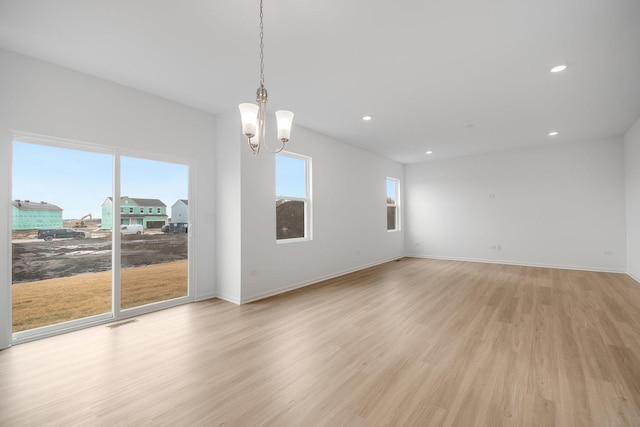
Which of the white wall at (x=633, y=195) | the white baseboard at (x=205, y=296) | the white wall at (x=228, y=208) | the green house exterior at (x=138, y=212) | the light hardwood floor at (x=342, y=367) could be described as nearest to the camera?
the light hardwood floor at (x=342, y=367)

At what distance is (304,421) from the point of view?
168 cm

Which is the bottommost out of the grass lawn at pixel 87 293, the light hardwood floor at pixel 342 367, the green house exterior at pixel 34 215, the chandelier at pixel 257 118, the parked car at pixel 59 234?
the light hardwood floor at pixel 342 367

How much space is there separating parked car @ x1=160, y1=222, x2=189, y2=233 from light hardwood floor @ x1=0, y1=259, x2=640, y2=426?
3.51 feet

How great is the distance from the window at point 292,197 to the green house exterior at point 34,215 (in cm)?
270

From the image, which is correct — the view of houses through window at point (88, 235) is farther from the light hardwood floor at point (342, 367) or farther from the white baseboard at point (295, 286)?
the white baseboard at point (295, 286)

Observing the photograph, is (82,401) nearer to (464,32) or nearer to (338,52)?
(338,52)

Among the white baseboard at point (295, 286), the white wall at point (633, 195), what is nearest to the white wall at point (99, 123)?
the white baseboard at point (295, 286)

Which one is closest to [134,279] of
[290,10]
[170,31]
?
[170,31]

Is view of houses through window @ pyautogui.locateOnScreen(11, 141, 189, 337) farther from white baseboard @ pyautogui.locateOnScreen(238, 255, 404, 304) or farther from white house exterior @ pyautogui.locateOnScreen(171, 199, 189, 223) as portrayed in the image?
white baseboard @ pyautogui.locateOnScreen(238, 255, 404, 304)

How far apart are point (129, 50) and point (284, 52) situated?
1.47 meters

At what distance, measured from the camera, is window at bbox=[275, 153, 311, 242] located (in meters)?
4.71

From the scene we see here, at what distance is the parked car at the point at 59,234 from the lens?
2.92m

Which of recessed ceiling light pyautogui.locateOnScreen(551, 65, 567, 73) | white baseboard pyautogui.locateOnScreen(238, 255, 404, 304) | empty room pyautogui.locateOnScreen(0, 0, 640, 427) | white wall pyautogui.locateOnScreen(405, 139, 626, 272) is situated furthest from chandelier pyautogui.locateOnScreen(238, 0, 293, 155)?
white wall pyautogui.locateOnScreen(405, 139, 626, 272)

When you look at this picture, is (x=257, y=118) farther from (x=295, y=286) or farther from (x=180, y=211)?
(x=295, y=286)
